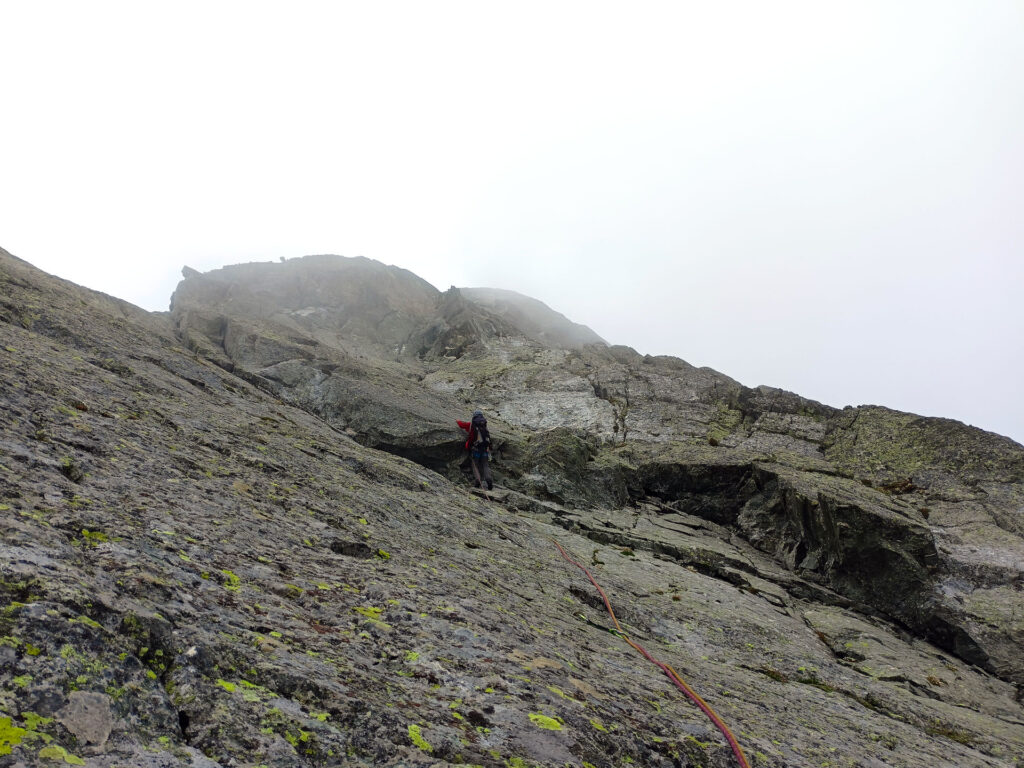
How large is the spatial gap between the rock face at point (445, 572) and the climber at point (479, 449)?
1.03 meters

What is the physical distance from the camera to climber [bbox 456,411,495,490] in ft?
82.3

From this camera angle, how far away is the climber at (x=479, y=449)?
82.3 feet

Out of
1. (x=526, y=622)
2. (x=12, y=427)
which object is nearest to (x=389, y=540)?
(x=526, y=622)

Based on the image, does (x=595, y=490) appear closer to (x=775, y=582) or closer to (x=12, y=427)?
(x=775, y=582)

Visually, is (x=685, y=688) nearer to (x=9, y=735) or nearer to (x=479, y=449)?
(x=9, y=735)

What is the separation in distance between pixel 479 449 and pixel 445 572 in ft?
46.6

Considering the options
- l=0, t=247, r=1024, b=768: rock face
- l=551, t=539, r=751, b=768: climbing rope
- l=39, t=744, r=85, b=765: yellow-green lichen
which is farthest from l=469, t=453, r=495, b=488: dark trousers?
l=39, t=744, r=85, b=765: yellow-green lichen

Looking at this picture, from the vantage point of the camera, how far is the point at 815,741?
941 cm

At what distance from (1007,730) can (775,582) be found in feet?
29.3

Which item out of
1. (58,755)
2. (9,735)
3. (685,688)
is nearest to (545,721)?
(685,688)

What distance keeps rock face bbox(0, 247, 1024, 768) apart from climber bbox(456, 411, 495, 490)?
1.03 m

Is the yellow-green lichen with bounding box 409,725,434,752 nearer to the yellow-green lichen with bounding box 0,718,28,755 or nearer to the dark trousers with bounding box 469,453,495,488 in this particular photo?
the yellow-green lichen with bounding box 0,718,28,755

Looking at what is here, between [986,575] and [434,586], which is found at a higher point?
[986,575]

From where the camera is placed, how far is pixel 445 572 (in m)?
11.2
